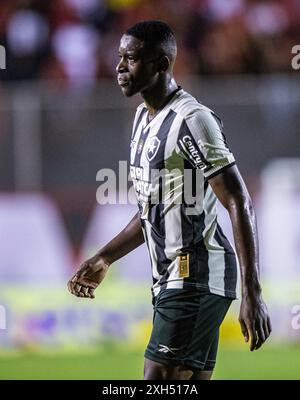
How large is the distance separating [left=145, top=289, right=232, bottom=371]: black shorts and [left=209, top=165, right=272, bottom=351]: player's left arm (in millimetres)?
445

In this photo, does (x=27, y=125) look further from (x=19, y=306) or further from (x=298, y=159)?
(x=298, y=159)

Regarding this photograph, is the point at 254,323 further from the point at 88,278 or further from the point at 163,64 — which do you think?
the point at 163,64

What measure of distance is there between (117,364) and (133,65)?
5.38m

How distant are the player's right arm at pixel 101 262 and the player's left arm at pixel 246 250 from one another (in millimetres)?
807

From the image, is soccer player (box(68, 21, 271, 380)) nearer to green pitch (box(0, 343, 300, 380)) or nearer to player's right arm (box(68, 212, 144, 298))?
player's right arm (box(68, 212, 144, 298))

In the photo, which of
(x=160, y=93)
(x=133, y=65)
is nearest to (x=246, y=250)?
(x=160, y=93)

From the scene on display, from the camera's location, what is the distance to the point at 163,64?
523 centimetres

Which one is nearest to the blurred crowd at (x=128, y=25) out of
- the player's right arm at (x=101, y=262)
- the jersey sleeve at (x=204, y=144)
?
the player's right arm at (x=101, y=262)

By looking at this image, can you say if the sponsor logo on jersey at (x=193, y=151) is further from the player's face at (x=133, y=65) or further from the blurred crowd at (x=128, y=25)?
the blurred crowd at (x=128, y=25)

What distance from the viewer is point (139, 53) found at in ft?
16.9

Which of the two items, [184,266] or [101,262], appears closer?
[184,266]

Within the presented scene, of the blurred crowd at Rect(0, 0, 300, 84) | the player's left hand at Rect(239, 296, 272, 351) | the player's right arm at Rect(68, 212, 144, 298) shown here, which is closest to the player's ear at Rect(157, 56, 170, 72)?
the player's right arm at Rect(68, 212, 144, 298)
